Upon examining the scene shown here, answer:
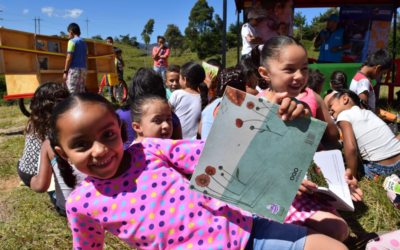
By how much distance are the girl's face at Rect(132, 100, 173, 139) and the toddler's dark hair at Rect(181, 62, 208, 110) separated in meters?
1.30

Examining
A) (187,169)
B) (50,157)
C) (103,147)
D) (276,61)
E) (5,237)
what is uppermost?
(276,61)

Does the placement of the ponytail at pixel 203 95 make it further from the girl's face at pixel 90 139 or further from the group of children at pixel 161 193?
the girl's face at pixel 90 139

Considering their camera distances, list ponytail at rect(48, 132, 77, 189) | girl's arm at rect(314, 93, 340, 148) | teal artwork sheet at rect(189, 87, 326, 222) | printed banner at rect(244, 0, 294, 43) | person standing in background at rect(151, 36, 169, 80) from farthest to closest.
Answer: person standing in background at rect(151, 36, 169, 80)
printed banner at rect(244, 0, 294, 43)
girl's arm at rect(314, 93, 340, 148)
ponytail at rect(48, 132, 77, 189)
teal artwork sheet at rect(189, 87, 326, 222)

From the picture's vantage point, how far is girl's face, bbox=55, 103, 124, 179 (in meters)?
1.04

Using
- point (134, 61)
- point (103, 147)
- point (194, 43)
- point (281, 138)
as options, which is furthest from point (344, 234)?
point (194, 43)

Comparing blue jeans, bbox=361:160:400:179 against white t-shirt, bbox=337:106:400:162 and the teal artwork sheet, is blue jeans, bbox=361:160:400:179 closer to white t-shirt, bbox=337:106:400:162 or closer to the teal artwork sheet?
white t-shirt, bbox=337:106:400:162

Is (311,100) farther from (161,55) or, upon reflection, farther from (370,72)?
(161,55)

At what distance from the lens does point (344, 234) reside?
1.43 meters

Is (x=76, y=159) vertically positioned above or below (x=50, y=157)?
above

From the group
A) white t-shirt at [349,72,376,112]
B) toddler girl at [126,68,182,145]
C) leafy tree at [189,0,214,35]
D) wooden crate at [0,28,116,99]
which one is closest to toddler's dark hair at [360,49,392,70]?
white t-shirt at [349,72,376,112]

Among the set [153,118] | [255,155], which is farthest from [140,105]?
[255,155]

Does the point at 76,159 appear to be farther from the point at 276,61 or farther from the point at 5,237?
the point at 5,237

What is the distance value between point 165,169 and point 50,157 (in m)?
1.08

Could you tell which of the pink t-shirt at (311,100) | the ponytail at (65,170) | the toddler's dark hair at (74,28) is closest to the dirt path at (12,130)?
the toddler's dark hair at (74,28)
